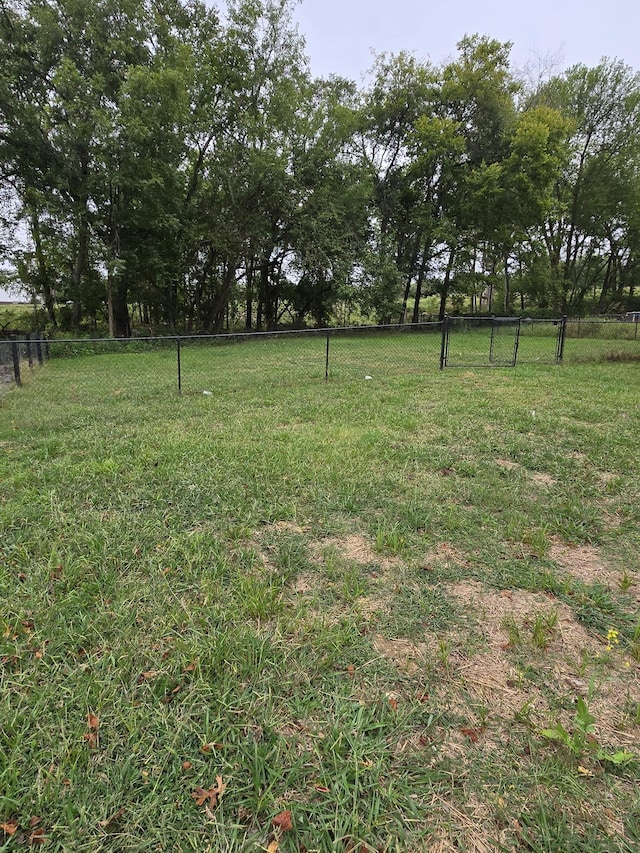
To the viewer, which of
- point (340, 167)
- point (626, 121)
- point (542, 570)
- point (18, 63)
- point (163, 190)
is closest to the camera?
point (542, 570)

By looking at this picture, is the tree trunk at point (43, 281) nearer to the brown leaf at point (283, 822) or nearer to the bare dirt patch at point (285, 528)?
the bare dirt patch at point (285, 528)

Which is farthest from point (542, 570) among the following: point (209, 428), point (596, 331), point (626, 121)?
point (626, 121)

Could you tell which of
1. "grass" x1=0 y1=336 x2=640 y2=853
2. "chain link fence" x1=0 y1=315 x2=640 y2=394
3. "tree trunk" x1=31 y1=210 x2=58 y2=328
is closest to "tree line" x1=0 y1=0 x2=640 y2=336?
"tree trunk" x1=31 y1=210 x2=58 y2=328

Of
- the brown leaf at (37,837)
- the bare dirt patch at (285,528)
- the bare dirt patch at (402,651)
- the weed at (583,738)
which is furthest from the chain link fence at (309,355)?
the weed at (583,738)

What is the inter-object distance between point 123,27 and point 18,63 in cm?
359

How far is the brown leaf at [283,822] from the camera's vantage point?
1.17m

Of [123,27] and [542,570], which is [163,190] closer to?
[123,27]

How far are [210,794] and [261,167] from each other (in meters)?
18.6

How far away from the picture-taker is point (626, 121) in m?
23.9

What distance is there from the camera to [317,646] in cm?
179

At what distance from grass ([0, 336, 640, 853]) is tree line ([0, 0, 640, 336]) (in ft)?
43.9

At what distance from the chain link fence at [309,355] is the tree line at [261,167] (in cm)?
423

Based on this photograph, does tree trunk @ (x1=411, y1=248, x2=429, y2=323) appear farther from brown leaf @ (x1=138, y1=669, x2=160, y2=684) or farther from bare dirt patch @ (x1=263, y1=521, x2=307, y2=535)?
brown leaf @ (x1=138, y1=669, x2=160, y2=684)

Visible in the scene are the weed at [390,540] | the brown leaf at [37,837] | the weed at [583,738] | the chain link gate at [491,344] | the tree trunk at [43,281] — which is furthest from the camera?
the tree trunk at [43,281]
